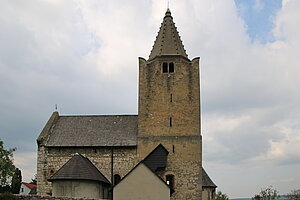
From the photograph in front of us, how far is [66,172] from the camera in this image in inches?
1116

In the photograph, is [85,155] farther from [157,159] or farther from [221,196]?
[221,196]

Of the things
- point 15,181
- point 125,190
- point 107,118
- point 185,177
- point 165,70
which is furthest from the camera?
point 15,181

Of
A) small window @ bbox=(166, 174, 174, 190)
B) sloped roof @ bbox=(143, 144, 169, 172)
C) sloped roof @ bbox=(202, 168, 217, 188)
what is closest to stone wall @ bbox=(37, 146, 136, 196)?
sloped roof @ bbox=(143, 144, 169, 172)

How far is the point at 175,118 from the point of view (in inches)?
1280

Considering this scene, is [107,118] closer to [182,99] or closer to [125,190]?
[182,99]

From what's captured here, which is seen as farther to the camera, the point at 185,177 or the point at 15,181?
the point at 15,181

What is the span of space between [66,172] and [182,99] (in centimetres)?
1192

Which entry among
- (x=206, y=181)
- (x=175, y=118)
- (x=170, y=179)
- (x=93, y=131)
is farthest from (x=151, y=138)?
(x=206, y=181)

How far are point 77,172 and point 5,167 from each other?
44.4 ft

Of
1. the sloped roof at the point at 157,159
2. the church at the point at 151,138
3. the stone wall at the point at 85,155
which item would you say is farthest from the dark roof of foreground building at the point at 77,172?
the sloped roof at the point at 157,159

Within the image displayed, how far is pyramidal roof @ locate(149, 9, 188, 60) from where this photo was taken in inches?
1351

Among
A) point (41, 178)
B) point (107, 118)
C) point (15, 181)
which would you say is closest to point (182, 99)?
point (107, 118)

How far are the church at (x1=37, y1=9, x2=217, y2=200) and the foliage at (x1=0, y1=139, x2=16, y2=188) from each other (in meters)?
7.44

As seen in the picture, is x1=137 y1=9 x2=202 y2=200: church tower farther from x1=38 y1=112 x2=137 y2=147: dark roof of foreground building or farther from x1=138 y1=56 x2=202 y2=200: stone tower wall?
x1=38 y1=112 x2=137 y2=147: dark roof of foreground building
